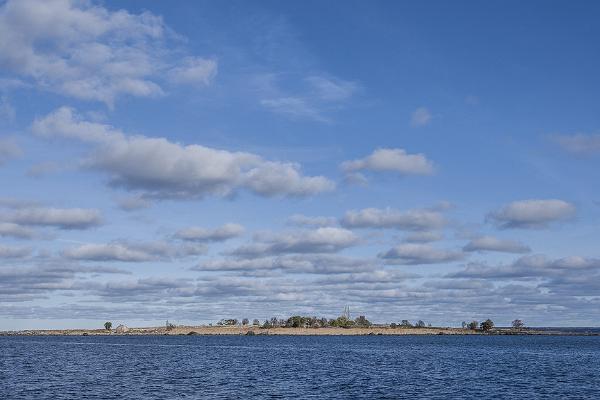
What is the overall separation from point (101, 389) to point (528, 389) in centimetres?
5359

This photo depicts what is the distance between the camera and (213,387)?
8400 cm

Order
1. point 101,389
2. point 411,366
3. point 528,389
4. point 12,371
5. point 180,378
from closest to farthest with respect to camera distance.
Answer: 1. point 101,389
2. point 528,389
3. point 180,378
4. point 12,371
5. point 411,366

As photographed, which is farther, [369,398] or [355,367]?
[355,367]

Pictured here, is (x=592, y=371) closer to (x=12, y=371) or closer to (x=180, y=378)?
(x=180, y=378)

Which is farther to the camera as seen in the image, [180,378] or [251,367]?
[251,367]

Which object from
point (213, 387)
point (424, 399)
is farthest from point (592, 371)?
point (213, 387)

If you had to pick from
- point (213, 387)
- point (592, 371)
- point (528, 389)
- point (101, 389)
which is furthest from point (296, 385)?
point (592, 371)

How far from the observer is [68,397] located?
72.4 meters

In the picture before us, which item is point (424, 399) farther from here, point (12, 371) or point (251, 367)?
point (12, 371)

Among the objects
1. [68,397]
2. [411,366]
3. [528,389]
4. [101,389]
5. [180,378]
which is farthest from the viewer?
[411,366]

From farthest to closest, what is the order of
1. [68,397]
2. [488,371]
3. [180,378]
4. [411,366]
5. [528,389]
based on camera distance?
[411,366], [488,371], [180,378], [528,389], [68,397]

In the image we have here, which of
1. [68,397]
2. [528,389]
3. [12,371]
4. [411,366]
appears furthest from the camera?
[411,366]

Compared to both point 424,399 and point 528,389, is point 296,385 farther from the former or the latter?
point 528,389

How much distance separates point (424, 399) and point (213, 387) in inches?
1041
